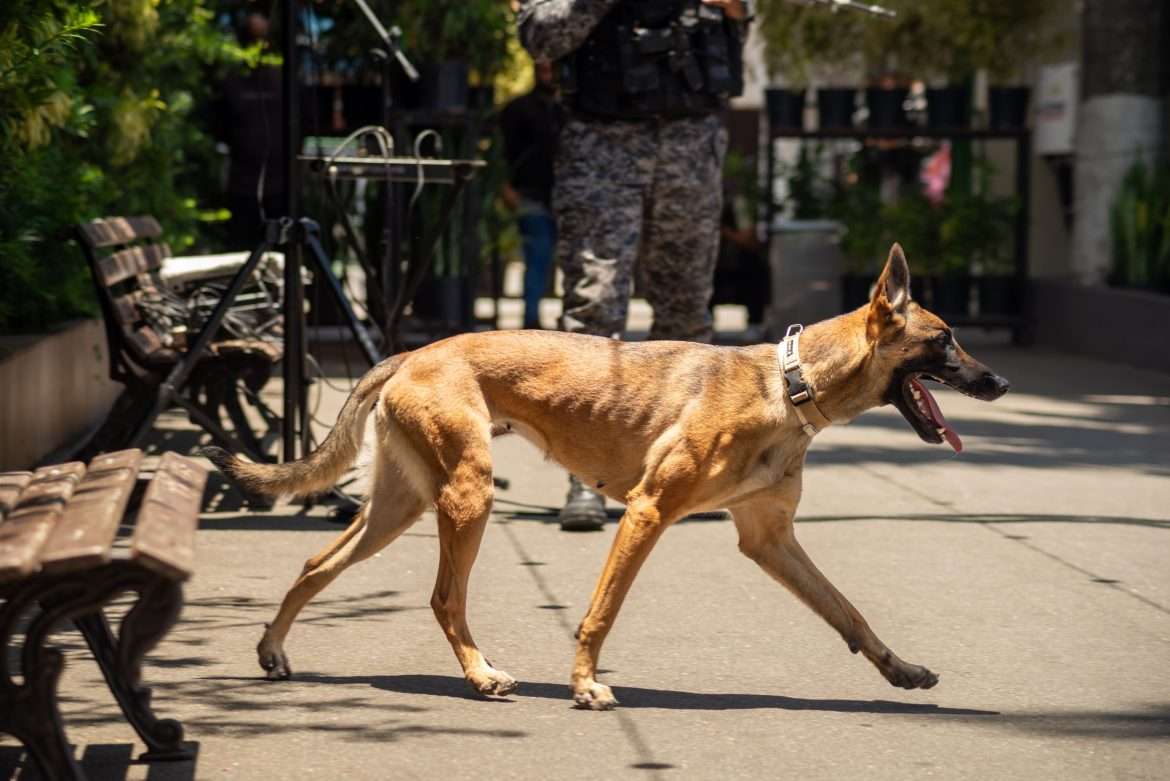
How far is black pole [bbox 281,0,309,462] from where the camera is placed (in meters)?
7.30

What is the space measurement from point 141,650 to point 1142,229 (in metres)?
11.4

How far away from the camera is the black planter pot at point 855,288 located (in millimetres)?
15383

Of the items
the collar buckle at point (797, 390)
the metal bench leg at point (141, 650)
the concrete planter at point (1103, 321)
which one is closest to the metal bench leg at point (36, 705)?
the metal bench leg at point (141, 650)

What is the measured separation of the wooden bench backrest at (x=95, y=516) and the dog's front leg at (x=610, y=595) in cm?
110

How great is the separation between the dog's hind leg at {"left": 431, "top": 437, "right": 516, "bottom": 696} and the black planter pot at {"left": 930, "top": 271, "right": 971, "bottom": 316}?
10.9m

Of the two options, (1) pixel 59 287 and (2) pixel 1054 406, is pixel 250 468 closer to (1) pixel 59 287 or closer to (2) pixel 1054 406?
(1) pixel 59 287

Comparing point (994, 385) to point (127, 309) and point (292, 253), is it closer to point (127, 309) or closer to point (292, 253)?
point (292, 253)

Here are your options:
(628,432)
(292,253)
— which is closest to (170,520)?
(628,432)

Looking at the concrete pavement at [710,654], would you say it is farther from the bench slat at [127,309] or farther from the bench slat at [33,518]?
the bench slat at [127,309]

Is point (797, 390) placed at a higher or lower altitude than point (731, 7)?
lower

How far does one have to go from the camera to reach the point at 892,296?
4.97m

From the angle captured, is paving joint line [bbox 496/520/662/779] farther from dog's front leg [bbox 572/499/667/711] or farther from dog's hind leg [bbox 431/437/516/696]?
dog's hind leg [bbox 431/437/516/696]

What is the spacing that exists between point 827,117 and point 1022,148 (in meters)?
1.63

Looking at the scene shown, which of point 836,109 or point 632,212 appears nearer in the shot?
point 632,212
